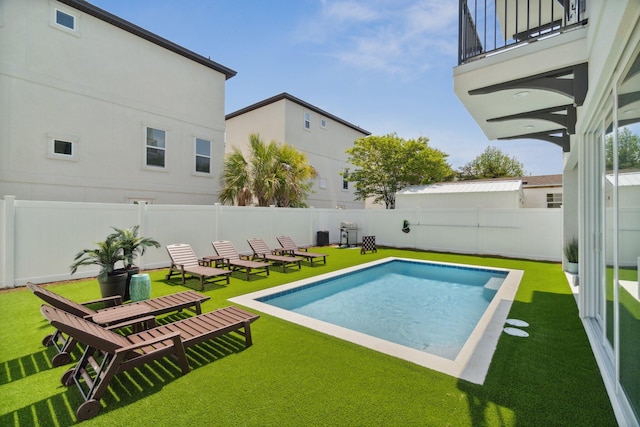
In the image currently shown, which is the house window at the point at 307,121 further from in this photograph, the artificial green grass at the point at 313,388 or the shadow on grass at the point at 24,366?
the shadow on grass at the point at 24,366

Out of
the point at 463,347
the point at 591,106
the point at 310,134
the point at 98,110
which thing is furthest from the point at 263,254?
the point at 310,134

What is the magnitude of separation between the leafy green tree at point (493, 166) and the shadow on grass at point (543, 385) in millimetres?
44088

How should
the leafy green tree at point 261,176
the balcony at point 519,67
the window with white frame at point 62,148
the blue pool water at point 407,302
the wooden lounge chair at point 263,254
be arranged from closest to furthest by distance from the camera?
the balcony at point 519,67 → the blue pool water at point 407,302 → the wooden lounge chair at point 263,254 → the window with white frame at point 62,148 → the leafy green tree at point 261,176

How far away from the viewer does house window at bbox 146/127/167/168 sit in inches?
493

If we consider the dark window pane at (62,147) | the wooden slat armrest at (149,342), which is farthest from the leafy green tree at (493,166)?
the wooden slat armrest at (149,342)

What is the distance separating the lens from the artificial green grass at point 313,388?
2664 millimetres

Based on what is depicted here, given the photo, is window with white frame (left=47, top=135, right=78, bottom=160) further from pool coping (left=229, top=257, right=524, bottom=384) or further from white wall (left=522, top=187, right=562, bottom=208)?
white wall (left=522, top=187, right=562, bottom=208)

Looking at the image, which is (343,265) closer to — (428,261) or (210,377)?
(428,261)

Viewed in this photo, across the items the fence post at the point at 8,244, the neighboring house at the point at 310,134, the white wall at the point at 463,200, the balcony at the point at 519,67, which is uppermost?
the neighboring house at the point at 310,134

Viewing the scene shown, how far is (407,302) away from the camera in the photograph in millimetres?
7254

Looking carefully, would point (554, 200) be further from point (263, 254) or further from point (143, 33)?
point (143, 33)

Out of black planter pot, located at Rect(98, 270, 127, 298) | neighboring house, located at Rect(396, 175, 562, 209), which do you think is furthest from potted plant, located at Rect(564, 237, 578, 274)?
black planter pot, located at Rect(98, 270, 127, 298)

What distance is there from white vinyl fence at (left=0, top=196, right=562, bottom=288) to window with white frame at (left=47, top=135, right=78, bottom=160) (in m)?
3.83

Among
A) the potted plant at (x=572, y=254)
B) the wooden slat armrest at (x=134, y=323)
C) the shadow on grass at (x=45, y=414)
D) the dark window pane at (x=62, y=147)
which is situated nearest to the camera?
the shadow on grass at (x=45, y=414)
